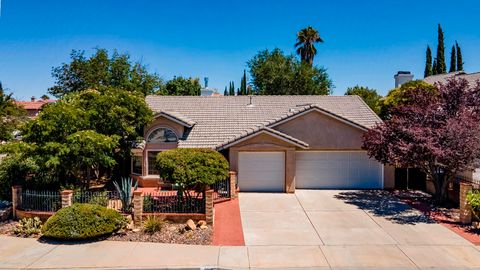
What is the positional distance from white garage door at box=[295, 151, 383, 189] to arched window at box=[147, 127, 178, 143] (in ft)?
23.8

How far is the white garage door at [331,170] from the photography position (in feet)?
66.1

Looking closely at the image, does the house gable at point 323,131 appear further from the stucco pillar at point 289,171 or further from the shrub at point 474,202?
the shrub at point 474,202

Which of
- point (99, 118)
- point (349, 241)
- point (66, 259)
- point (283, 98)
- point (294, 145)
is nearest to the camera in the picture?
point (66, 259)

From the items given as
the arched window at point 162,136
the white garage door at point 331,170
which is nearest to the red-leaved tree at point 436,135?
the white garage door at point 331,170

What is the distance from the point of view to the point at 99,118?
56.6ft

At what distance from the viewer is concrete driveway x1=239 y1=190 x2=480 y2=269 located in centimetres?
1088

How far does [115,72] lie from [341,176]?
28.2 m

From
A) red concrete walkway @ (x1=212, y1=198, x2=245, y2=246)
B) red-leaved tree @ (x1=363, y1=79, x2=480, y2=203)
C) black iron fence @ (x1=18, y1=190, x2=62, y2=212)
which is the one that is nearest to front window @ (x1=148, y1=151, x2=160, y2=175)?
red concrete walkway @ (x1=212, y1=198, x2=245, y2=246)

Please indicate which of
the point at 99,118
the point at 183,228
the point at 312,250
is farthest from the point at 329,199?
the point at 99,118

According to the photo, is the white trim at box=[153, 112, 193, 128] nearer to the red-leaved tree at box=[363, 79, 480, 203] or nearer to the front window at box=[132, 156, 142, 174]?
the front window at box=[132, 156, 142, 174]

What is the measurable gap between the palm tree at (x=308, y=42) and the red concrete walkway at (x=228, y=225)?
4160 centimetres

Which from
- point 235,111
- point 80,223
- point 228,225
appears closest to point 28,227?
point 80,223

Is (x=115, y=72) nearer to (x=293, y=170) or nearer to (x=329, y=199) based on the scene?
(x=293, y=170)

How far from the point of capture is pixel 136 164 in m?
21.2
